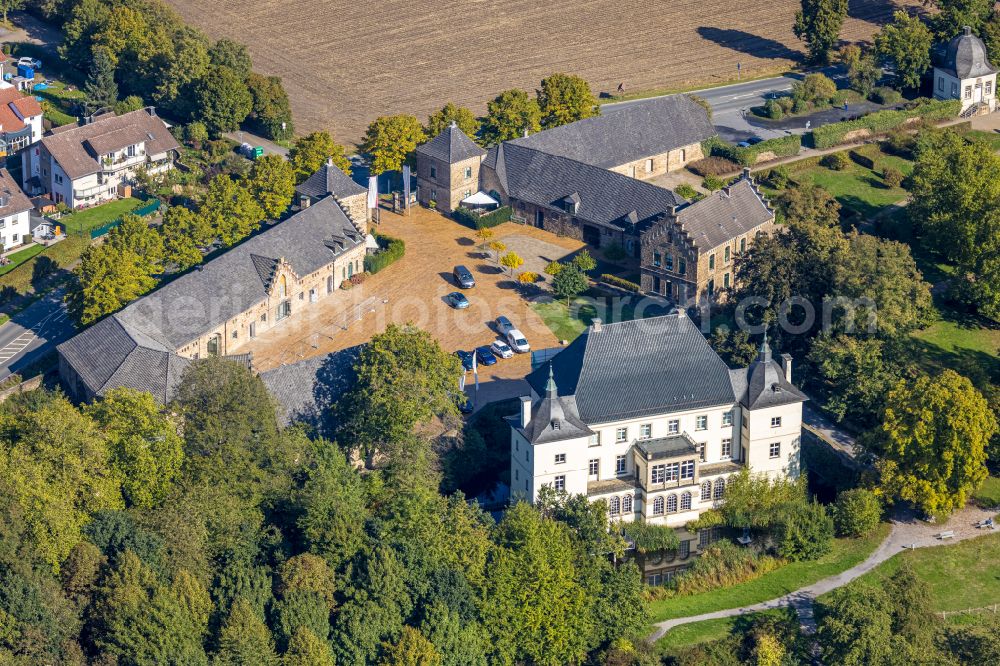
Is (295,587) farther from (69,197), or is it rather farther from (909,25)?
(909,25)

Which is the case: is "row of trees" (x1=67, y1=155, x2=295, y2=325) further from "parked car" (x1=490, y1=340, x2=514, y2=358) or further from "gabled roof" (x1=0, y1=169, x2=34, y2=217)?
"parked car" (x1=490, y1=340, x2=514, y2=358)

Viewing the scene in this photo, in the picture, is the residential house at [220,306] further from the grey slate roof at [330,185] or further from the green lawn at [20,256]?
the green lawn at [20,256]

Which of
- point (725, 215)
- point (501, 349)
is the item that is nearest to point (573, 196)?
point (725, 215)

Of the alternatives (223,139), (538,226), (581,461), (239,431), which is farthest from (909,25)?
(239,431)

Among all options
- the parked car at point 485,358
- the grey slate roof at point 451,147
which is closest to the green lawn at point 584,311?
the parked car at point 485,358

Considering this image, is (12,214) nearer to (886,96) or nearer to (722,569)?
(722,569)

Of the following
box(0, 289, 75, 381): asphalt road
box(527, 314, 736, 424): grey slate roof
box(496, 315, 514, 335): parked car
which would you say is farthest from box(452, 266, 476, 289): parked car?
box(0, 289, 75, 381): asphalt road
